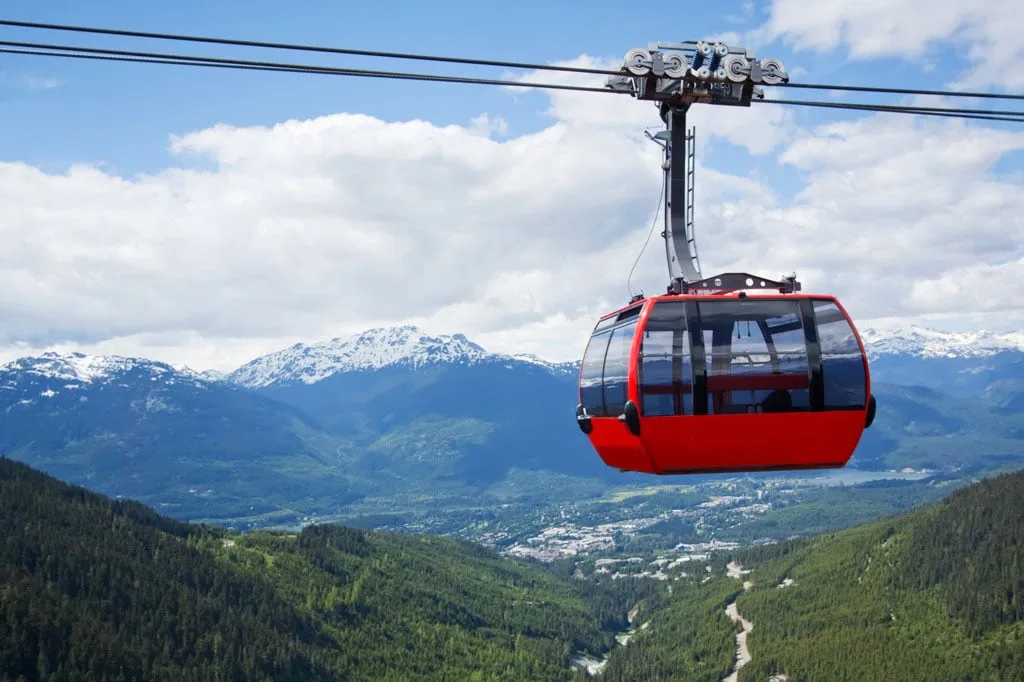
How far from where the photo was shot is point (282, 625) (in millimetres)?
191250

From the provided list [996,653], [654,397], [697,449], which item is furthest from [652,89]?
[996,653]

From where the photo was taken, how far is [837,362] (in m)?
21.5

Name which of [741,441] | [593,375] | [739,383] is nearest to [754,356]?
[739,383]

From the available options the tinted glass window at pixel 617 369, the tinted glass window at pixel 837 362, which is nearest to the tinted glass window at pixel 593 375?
the tinted glass window at pixel 617 369

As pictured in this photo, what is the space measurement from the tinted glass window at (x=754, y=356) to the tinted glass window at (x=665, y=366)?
0.54 meters

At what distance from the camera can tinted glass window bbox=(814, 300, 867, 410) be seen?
2138 centimetres

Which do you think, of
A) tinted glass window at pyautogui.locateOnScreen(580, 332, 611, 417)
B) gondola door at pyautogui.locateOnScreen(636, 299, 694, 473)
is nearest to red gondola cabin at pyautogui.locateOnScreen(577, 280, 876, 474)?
gondola door at pyautogui.locateOnScreen(636, 299, 694, 473)

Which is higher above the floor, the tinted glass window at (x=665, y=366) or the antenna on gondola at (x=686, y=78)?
the antenna on gondola at (x=686, y=78)

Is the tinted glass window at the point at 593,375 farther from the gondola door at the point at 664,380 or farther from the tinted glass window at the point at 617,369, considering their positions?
the gondola door at the point at 664,380

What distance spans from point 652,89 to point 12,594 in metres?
154

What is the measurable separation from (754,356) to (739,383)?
0.77 metres

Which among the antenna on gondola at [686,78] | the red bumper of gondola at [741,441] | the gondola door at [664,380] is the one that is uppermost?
the antenna on gondola at [686,78]

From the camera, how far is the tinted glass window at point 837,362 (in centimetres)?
2138

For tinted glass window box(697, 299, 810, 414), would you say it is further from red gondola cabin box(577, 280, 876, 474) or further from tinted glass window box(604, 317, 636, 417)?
tinted glass window box(604, 317, 636, 417)
